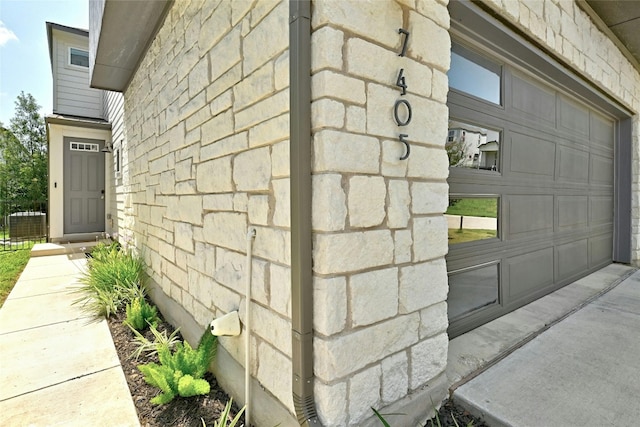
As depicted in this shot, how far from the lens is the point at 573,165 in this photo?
3691 millimetres

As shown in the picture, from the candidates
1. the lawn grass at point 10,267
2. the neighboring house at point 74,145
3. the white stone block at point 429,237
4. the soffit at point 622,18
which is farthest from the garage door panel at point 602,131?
the neighboring house at point 74,145

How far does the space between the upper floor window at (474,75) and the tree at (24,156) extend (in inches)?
645

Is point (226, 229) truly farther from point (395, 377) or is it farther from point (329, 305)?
point (395, 377)

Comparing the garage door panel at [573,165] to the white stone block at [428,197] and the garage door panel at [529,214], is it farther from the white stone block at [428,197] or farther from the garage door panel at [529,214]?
the white stone block at [428,197]

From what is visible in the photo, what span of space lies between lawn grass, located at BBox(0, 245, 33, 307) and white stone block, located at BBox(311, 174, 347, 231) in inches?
178

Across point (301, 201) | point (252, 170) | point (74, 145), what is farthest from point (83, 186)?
point (301, 201)

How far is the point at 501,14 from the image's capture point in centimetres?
217

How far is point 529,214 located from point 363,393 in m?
2.64

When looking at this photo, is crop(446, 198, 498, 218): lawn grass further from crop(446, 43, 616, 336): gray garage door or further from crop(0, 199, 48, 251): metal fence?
crop(0, 199, 48, 251): metal fence

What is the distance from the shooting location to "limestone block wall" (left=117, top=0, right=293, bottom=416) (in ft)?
4.79

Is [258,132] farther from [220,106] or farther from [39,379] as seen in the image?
[39,379]

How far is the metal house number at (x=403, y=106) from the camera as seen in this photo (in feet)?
4.66

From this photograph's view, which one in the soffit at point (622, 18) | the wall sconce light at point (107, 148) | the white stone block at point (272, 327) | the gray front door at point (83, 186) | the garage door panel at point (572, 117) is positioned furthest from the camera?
the gray front door at point (83, 186)

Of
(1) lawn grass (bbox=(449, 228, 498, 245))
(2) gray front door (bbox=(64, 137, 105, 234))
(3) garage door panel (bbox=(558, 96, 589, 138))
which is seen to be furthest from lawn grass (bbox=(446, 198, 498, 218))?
(2) gray front door (bbox=(64, 137, 105, 234))
